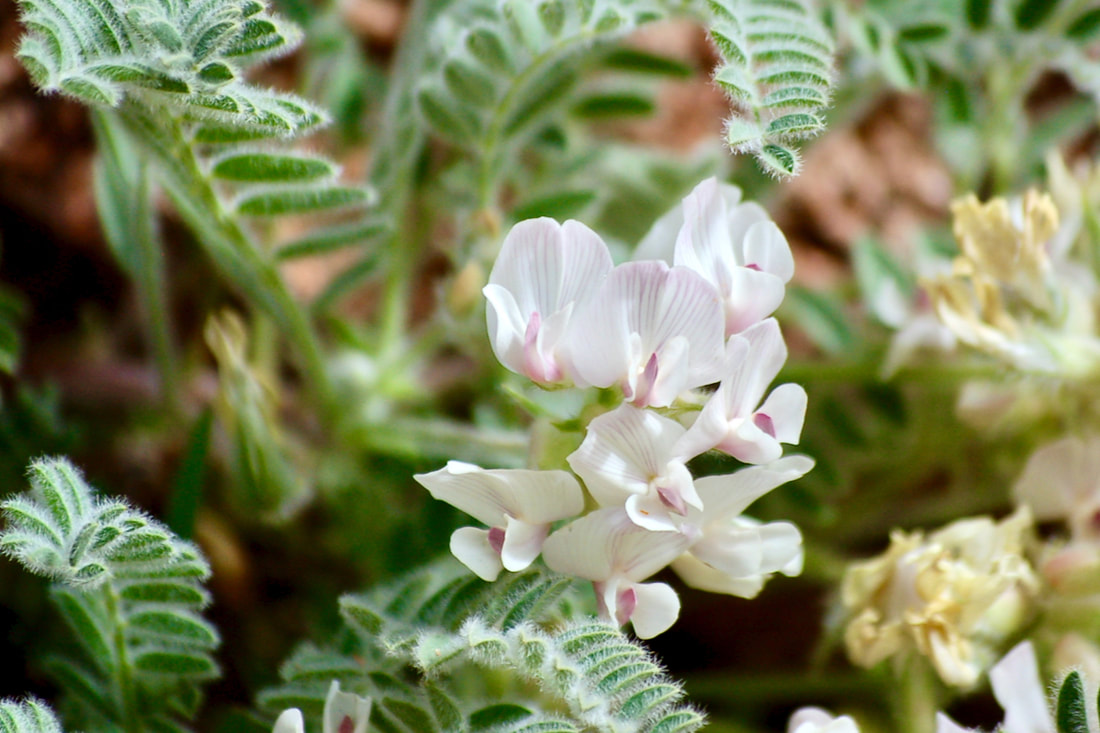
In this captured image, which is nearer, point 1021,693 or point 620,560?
point 620,560

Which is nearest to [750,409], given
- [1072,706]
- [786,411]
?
[786,411]

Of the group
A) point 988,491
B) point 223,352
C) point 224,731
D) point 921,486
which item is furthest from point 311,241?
point 921,486

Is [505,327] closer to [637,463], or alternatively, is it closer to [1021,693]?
[637,463]

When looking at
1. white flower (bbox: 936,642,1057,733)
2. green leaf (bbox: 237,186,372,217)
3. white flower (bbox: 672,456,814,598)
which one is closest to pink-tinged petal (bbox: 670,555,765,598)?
white flower (bbox: 672,456,814,598)

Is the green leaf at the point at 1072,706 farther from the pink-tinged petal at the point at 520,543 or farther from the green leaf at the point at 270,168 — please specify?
the green leaf at the point at 270,168

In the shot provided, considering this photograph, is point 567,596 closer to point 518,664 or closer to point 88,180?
point 518,664

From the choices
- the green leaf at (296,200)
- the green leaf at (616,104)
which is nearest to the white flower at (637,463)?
the green leaf at (296,200)
